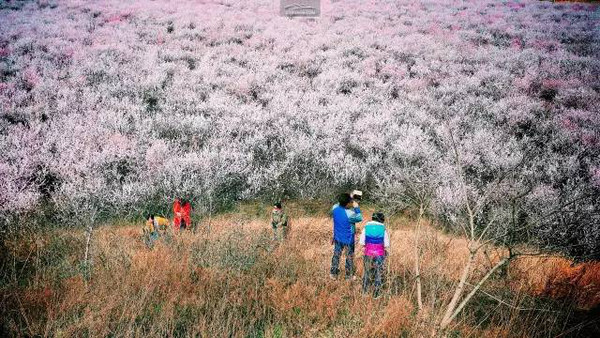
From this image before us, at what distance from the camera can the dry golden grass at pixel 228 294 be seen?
3277 millimetres

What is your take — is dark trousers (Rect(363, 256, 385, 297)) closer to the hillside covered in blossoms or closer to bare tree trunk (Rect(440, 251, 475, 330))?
the hillside covered in blossoms

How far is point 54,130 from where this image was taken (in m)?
8.96

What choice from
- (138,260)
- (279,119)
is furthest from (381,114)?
(138,260)

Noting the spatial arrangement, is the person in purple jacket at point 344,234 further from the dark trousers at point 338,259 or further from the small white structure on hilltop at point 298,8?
the small white structure on hilltop at point 298,8

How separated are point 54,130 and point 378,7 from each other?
16.1 m

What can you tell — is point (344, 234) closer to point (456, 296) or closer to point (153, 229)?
point (456, 296)

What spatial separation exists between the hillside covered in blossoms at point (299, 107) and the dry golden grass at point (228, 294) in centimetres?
99

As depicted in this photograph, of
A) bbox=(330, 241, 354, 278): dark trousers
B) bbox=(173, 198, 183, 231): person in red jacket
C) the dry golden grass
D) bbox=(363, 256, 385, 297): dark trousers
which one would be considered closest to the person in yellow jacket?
the dry golden grass

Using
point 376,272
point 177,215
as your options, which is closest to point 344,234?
point 376,272

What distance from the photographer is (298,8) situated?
1678cm

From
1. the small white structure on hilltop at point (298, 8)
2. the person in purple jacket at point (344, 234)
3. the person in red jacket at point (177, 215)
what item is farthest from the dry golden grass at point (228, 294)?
the small white structure on hilltop at point (298, 8)

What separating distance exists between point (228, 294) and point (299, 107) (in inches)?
324

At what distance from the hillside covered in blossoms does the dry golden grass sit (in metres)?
0.99

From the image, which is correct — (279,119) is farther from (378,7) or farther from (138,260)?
(378,7)
